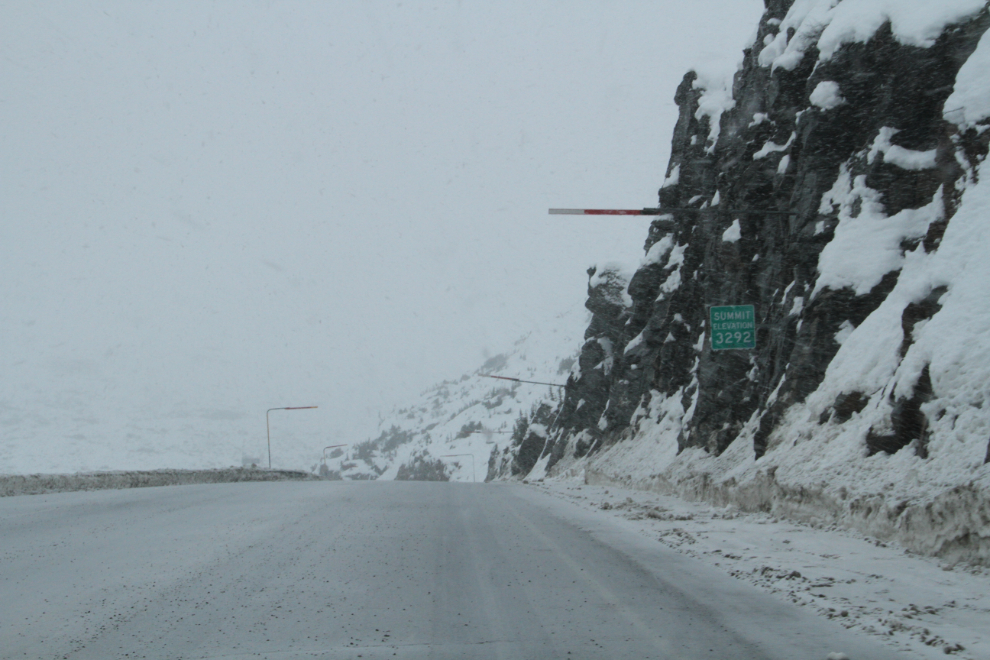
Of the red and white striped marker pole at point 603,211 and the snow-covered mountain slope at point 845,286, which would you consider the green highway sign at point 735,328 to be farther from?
the red and white striped marker pole at point 603,211

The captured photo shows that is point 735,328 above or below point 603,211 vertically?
below

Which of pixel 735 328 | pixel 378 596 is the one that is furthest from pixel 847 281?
pixel 378 596

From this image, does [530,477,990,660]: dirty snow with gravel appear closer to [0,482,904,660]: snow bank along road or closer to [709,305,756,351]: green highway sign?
[0,482,904,660]: snow bank along road

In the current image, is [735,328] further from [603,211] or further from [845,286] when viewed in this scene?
[603,211]

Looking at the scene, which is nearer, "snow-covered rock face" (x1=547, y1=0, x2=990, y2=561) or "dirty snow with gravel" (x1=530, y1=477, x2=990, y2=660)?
"dirty snow with gravel" (x1=530, y1=477, x2=990, y2=660)

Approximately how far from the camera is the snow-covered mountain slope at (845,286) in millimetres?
9773

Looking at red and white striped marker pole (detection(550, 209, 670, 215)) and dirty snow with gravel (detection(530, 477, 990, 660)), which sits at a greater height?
red and white striped marker pole (detection(550, 209, 670, 215))

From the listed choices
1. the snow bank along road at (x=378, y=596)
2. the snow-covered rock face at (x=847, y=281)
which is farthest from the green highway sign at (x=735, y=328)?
the snow bank along road at (x=378, y=596)

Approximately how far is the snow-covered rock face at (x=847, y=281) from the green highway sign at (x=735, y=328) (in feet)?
3.28

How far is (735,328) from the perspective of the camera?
16922 millimetres

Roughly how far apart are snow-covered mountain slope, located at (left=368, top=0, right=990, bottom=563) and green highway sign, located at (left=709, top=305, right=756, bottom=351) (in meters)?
1.02

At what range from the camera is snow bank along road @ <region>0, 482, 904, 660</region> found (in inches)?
226

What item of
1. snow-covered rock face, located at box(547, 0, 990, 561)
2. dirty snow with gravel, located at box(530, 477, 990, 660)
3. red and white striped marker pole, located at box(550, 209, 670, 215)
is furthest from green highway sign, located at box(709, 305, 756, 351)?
dirty snow with gravel, located at box(530, 477, 990, 660)

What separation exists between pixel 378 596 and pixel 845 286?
11799 millimetres
